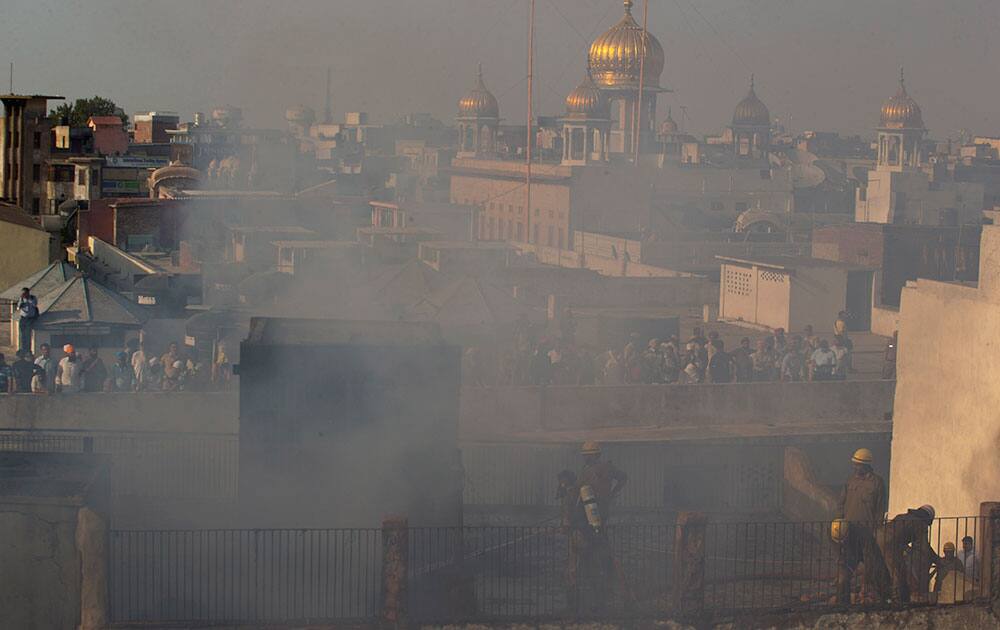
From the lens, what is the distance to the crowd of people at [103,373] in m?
16.5

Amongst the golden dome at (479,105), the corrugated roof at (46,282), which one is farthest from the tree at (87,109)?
the corrugated roof at (46,282)

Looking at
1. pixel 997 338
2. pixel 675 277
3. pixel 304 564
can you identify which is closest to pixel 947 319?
pixel 997 338

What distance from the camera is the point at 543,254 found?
42844mm

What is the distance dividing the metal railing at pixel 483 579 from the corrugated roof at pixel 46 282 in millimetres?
6898

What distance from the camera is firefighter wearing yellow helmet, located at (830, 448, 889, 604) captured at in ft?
37.3

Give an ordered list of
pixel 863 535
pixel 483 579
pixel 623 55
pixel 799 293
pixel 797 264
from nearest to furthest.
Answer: pixel 863 535
pixel 483 579
pixel 799 293
pixel 797 264
pixel 623 55

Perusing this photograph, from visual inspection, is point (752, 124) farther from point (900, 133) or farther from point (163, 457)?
point (163, 457)

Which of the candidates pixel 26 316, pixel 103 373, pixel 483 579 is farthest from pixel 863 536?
pixel 26 316

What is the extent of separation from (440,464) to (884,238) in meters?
16.7

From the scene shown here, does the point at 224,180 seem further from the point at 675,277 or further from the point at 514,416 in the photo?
the point at 514,416

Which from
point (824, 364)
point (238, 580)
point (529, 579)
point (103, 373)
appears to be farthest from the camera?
point (824, 364)

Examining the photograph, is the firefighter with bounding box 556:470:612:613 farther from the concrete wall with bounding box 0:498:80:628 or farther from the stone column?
the concrete wall with bounding box 0:498:80:628

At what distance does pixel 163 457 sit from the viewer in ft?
49.3

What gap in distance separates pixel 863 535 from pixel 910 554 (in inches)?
17.4
